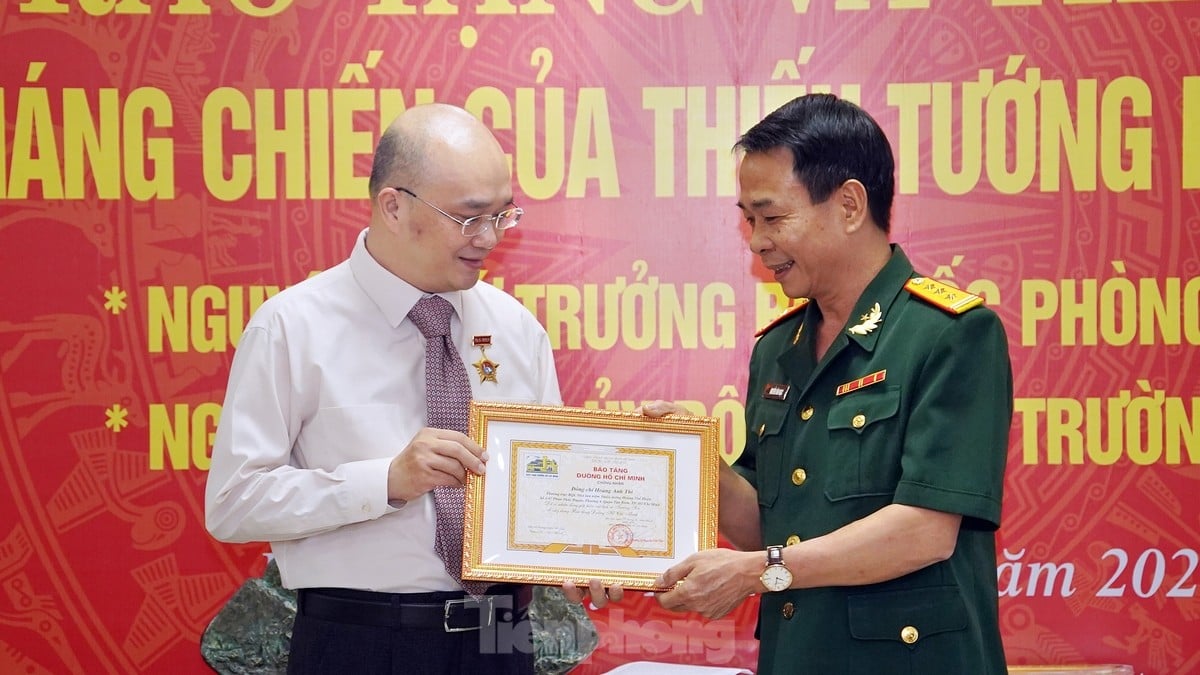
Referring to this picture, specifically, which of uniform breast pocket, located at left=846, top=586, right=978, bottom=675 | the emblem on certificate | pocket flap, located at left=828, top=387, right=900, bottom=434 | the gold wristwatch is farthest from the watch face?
the emblem on certificate

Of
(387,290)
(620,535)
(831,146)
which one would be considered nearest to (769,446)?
(620,535)

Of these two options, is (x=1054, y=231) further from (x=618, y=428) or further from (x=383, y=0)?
(x=383, y=0)

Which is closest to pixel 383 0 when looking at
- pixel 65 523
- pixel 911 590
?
pixel 65 523

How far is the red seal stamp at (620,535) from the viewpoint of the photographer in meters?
2.32

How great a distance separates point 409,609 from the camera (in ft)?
7.62

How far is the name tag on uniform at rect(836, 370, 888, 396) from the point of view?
2109 mm

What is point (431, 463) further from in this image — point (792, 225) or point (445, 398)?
point (792, 225)

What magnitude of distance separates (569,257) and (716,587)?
1.64 meters

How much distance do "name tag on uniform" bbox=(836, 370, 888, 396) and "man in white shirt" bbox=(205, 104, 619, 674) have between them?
593 millimetres

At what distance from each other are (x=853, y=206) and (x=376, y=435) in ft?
3.35

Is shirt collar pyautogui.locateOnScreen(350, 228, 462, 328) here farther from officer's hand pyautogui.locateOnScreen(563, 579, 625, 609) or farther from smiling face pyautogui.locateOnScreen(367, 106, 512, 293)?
officer's hand pyautogui.locateOnScreen(563, 579, 625, 609)

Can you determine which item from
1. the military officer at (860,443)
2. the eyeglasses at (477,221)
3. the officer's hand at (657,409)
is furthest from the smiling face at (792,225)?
the eyeglasses at (477,221)

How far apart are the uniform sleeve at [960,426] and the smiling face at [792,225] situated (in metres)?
0.28

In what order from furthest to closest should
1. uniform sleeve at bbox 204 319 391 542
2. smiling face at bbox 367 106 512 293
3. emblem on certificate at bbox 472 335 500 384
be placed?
emblem on certificate at bbox 472 335 500 384
smiling face at bbox 367 106 512 293
uniform sleeve at bbox 204 319 391 542
